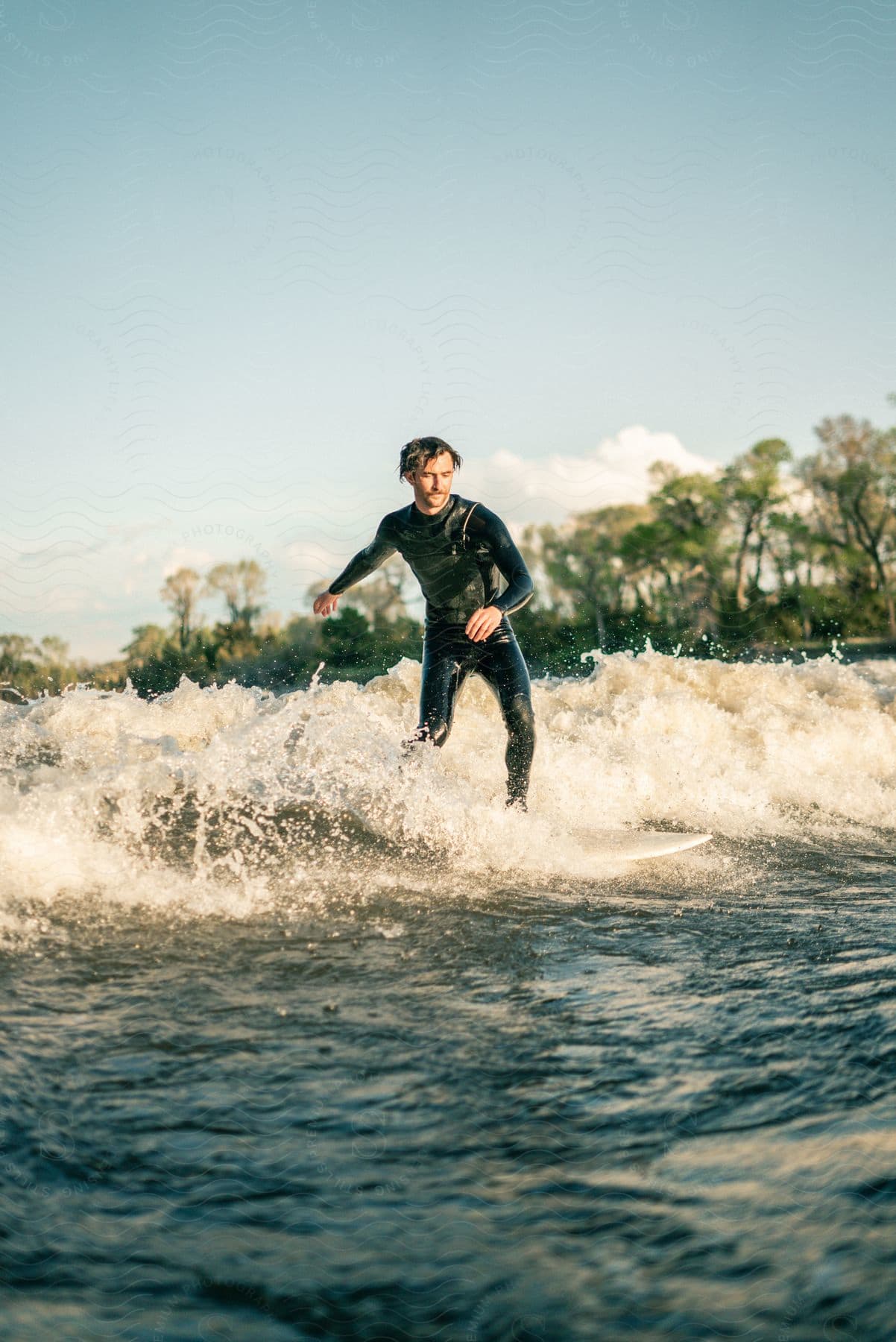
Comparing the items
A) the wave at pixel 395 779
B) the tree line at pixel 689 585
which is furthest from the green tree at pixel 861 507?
the wave at pixel 395 779

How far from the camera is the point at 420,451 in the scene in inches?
225

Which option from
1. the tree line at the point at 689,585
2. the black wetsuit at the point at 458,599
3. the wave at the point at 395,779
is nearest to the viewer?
the wave at the point at 395,779

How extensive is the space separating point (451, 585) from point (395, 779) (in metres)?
1.26

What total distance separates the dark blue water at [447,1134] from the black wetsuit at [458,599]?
5.91 ft

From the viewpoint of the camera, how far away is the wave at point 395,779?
17.0 feet

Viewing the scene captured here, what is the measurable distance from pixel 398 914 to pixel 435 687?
5.56ft

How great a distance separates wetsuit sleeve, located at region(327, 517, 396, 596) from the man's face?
41cm

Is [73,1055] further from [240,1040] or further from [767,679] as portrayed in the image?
[767,679]

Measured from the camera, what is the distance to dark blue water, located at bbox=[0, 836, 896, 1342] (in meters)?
2.14

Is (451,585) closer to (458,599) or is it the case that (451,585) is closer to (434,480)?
(458,599)

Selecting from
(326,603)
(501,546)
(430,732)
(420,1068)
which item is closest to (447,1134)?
(420,1068)

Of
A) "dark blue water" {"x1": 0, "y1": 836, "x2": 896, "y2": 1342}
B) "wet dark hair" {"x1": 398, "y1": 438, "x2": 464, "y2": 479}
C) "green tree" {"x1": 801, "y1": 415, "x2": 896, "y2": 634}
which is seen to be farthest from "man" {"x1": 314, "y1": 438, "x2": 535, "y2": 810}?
"green tree" {"x1": 801, "y1": 415, "x2": 896, "y2": 634}

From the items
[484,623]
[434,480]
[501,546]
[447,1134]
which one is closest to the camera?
[447,1134]

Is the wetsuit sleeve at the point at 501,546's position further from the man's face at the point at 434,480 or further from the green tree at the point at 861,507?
the green tree at the point at 861,507
